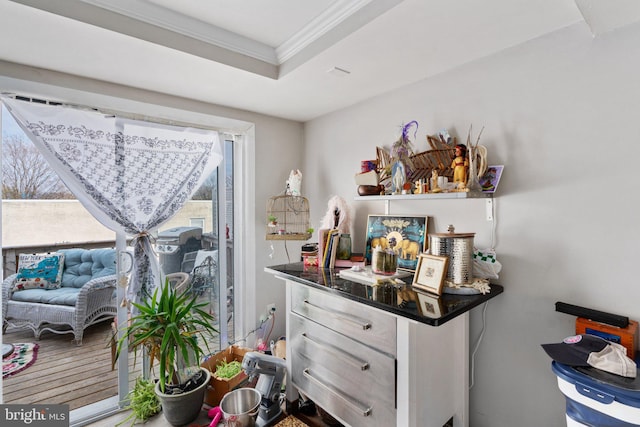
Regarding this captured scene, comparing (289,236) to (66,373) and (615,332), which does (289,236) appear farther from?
(66,373)

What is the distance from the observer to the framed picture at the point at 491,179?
1495 millimetres

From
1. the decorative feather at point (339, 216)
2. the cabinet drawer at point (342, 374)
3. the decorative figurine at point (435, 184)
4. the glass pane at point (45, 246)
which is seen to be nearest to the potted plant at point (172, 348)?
the cabinet drawer at point (342, 374)

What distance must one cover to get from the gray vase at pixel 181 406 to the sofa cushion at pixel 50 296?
1376mm

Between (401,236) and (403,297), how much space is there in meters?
0.63

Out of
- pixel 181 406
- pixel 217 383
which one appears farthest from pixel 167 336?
pixel 217 383

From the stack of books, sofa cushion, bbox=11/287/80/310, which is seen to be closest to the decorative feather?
the stack of books

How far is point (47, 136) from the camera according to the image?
1792 millimetres

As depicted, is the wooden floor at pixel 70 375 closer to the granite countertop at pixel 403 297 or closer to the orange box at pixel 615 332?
the granite countertop at pixel 403 297

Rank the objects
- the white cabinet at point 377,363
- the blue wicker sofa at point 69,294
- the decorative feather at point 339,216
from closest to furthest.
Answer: the white cabinet at point 377,363
the decorative feather at point 339,216
the blue wicker sofa at point 69,294

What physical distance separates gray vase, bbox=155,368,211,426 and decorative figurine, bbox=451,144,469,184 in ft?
6.84

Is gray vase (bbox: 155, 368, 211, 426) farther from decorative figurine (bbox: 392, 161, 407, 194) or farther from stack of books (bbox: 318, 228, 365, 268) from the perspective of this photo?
decorative figurine (bbox: 392, 161, 407, 194)

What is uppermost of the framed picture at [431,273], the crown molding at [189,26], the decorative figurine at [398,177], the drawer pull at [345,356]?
the crown molding at [189,26]

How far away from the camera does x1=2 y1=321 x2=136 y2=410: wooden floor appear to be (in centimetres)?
206

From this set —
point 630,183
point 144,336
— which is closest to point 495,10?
point 630,183
